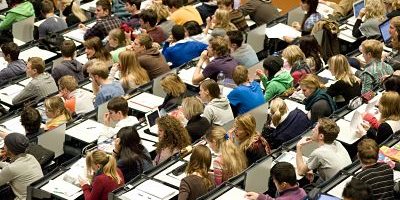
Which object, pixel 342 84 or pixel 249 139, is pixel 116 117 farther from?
pixel 342 84

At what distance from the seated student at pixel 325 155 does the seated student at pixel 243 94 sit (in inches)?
71.0

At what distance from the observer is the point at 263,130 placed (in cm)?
1102

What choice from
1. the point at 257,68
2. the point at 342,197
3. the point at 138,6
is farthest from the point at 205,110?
the point at 138,6

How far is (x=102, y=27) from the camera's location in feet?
46.6

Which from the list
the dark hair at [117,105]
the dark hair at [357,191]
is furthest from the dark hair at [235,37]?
the dark hair at [357,191]

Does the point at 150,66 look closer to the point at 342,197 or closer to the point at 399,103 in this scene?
the point at 399,103

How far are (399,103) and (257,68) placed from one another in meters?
2.57

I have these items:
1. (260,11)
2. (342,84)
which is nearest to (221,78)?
(342,84)

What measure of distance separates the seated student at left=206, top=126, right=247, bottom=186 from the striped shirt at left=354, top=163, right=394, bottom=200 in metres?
1.23

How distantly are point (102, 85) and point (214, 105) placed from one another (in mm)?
1508

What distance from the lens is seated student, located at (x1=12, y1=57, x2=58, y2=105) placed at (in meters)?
12.1

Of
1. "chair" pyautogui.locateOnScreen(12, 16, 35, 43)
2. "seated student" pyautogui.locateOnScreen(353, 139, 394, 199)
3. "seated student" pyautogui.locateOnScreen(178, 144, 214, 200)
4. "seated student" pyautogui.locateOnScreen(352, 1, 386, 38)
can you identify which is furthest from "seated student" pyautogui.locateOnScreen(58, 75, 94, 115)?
"seated student" pyautogui.locateOnScreen(352, 1, 386, 38)

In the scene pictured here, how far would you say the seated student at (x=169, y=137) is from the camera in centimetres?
1023

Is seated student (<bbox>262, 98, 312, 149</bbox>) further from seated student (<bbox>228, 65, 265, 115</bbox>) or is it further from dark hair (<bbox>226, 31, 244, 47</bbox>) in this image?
dark hair (<bbox>226, 31, 244, 47</bbox>)
